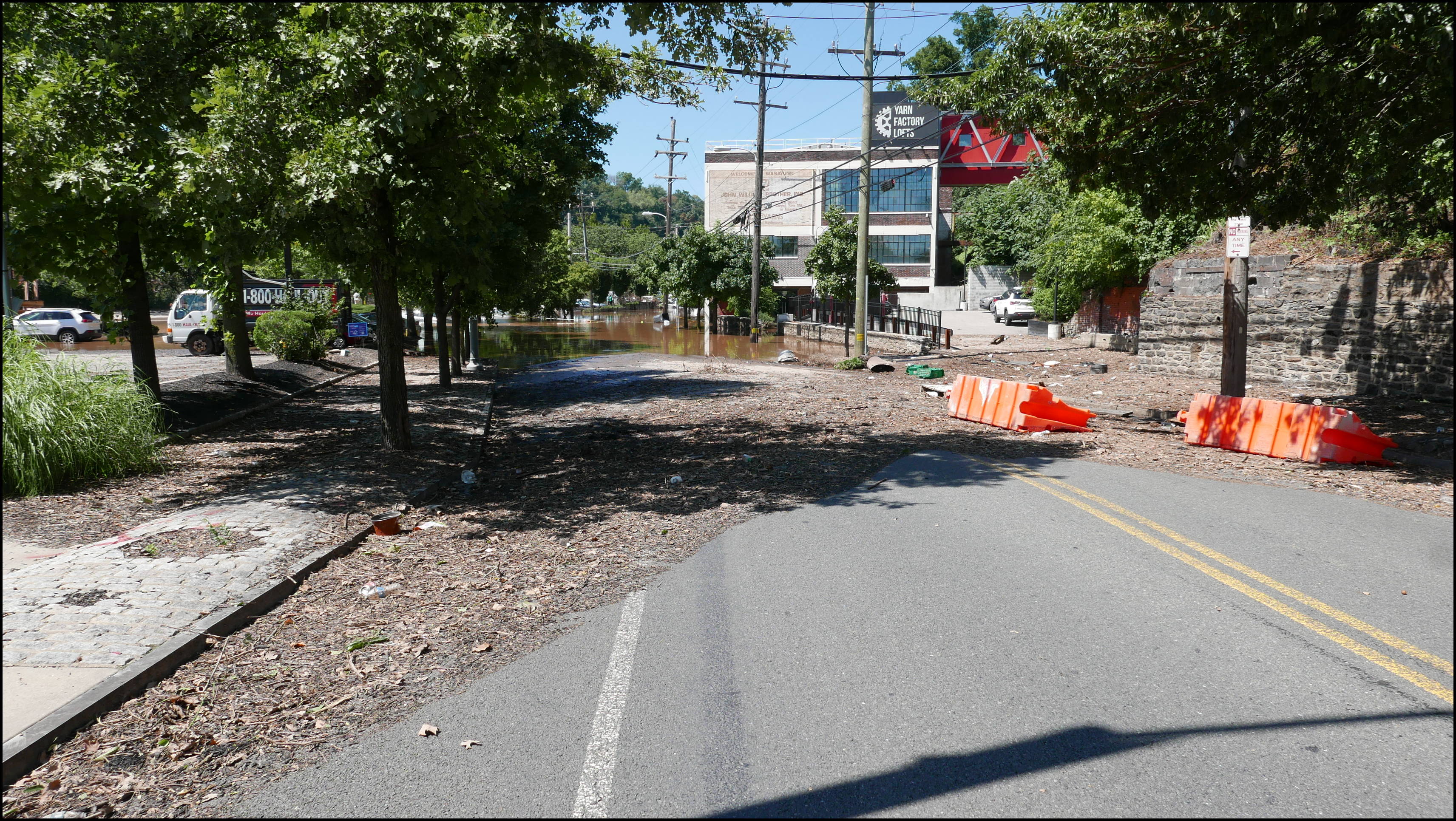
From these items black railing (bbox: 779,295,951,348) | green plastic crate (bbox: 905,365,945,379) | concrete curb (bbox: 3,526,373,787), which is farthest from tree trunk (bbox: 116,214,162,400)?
black railing (bbox: 779,295,951,348)

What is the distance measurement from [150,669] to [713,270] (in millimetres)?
50598

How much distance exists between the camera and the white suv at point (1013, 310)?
1817 inches

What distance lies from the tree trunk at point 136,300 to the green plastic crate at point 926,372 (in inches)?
628

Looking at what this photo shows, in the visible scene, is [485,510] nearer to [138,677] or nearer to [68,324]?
[138,677]

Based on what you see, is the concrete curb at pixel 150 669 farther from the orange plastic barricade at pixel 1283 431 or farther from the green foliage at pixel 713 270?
the green foliage at pixel 713 270

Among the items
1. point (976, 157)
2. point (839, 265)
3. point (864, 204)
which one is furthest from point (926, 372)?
point (976, 157)

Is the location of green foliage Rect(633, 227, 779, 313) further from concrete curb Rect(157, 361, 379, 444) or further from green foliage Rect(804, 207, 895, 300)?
concrete curb Rect(157, 361, 379, 444)

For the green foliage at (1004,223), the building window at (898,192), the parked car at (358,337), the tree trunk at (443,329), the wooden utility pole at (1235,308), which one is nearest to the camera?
the wooden utility pole at (1235,308)

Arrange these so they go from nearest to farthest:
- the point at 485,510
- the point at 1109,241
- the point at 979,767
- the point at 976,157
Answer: the point at 979,767
the point at 485,510
the point at 1109,241
the point at 976,157

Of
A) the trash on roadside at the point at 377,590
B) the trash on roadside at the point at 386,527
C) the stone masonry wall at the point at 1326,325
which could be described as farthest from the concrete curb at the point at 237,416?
the stone masonry wall at the point at 1326,325

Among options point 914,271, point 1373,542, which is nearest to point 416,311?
point 914,271

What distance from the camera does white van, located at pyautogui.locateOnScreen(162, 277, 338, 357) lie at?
2964 centimetres

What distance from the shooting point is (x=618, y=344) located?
4472 centimetres

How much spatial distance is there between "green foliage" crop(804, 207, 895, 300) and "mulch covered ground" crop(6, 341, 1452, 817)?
1662 centimetres
